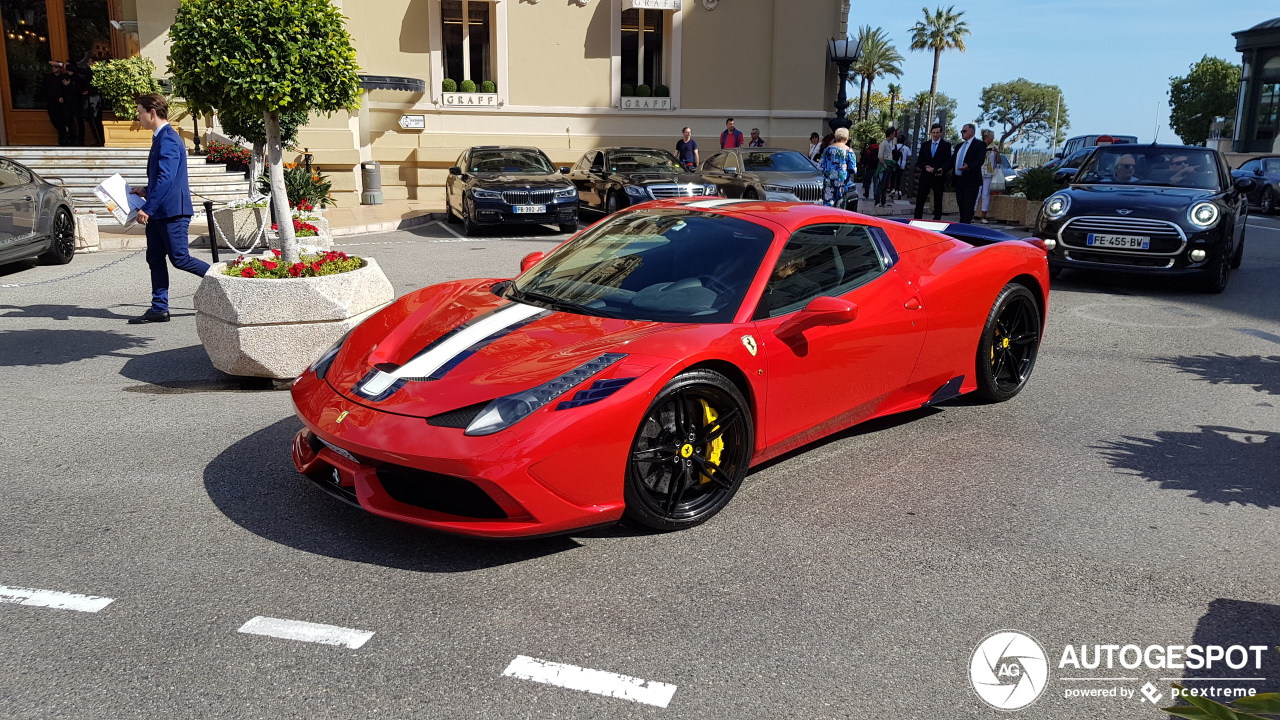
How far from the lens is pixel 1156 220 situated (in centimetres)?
1005

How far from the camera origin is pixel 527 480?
3.53 m

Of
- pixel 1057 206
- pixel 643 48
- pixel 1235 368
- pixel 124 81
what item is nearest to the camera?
pixel 1235 368

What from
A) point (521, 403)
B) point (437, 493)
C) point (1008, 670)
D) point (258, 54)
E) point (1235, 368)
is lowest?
point (1008, 670)

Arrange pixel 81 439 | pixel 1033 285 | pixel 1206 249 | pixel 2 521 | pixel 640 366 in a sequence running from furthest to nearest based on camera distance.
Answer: pixel 1206 249
pixel 1033 285
pixel 81 439
pixel 2 521
pixel 640 366

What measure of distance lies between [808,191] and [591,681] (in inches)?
575

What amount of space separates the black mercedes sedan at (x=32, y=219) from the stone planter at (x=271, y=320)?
5780 mm

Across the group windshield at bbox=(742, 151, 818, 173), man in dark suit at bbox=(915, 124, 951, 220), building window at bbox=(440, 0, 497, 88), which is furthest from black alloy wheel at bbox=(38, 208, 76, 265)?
building window at bbox=(440, 0, 497, 88)

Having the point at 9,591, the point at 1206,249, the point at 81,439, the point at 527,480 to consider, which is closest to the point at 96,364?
the point at 81,439

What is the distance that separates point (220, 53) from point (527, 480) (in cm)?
423

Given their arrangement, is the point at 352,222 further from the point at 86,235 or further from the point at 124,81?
the point at 124,81

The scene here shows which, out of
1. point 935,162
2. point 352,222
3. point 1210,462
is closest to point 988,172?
point 935,162

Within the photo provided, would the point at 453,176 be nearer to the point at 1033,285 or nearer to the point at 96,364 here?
the point at 96,364

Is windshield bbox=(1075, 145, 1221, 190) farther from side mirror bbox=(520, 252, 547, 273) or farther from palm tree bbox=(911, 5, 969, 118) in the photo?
palm tree bbox=(911, 5, 969, 118)

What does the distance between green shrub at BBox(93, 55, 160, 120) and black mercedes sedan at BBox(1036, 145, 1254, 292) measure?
51.0ft
